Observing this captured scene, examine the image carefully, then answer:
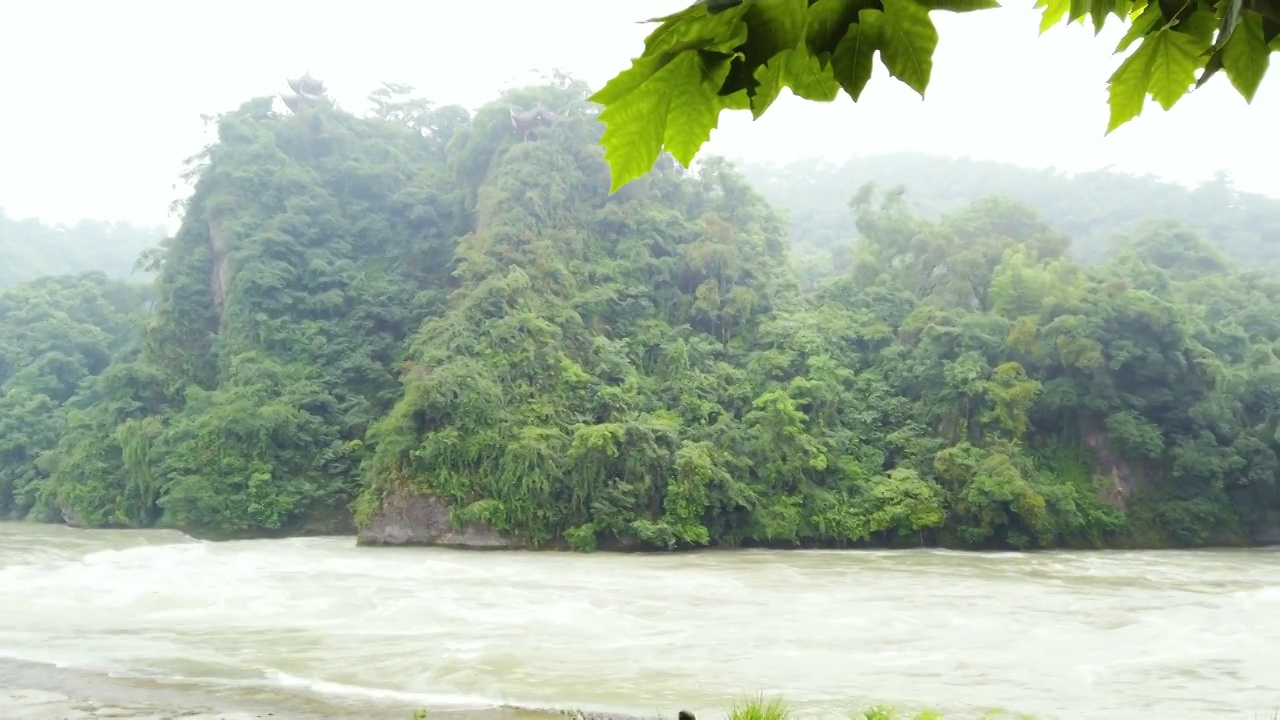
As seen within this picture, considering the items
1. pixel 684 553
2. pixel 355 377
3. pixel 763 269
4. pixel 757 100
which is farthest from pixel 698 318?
pixel 757 100

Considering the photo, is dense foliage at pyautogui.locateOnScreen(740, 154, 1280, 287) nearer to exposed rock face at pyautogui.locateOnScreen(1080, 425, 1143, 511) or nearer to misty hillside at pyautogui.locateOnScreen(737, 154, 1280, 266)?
misty hillside at pyautogui.locateOnScreen(737, 154, 1280, 266)

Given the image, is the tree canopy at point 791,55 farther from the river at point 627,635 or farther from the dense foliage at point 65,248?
the dense foliage at point 65,248

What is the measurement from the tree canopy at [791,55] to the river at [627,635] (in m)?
4.58

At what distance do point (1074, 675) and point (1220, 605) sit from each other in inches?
130

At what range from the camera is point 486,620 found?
7.57 m

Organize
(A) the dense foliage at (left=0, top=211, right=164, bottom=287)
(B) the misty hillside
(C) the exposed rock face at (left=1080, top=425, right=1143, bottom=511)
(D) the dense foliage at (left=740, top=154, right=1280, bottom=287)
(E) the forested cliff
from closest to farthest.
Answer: (E) the forested cliff
(C) the exposed rock face at (left=1080, top=425, right=1143, bottom=511)
(D) the dense foliage at (left=740, top=154, right=1280, bottom=287)
(B) the misty hillside
(A) the dense foliage at (left=0, top=211, right=164, bottom=287)

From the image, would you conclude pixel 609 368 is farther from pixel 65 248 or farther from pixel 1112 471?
pixel 65 248

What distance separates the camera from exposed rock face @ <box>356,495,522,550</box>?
1264 centimetres

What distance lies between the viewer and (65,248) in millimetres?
30188

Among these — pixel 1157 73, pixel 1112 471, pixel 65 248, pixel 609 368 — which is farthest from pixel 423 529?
pixel 65 248

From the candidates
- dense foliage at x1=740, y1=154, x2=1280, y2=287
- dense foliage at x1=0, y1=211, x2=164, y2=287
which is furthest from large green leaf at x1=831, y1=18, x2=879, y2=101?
dense foliage at x1=0, y1=211, x2=164, y2=287

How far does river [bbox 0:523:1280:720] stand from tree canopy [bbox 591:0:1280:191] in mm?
4582

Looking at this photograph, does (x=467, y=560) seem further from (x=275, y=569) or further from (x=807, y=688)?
(x=807, y=688)

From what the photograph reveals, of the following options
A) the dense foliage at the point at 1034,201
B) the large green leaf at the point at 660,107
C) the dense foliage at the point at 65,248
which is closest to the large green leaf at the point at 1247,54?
the large green leaf at the point at 660,107
